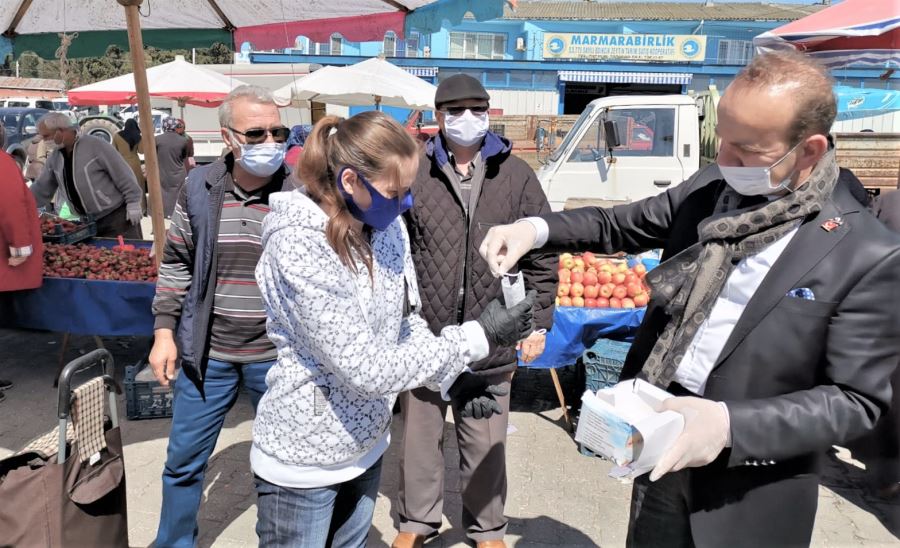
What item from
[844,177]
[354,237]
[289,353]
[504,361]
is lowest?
[504,361]

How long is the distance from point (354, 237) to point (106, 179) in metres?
5.33

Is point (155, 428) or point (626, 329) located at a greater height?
point (626, 329)

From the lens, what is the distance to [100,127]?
13828 mm

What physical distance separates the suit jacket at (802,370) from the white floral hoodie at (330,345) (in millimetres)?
674

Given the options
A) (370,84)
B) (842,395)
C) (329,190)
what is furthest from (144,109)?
(370,84)

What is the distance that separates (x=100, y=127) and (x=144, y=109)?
435 inches

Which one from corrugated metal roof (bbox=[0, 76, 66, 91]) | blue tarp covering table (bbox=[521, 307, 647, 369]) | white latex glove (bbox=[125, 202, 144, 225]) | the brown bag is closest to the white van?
corrugated metal roof (bbox=[0, 76, 66, 91])

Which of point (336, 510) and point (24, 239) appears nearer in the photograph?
point (336, 510)

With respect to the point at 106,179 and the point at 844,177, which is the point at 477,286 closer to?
the point at 844,177

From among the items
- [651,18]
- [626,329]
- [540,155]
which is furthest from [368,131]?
[651,18]

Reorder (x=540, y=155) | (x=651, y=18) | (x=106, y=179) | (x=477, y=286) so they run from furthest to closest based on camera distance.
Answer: (x=651, y=18)
(x=540, y=155)
(x=106, y=179)
(x=477, y=286)

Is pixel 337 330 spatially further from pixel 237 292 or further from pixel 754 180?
pixel 237 292

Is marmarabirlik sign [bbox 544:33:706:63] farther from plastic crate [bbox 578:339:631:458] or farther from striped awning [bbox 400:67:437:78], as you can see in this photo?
plastic crate [bbox 578:339:631:458]

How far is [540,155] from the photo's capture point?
15203mm
